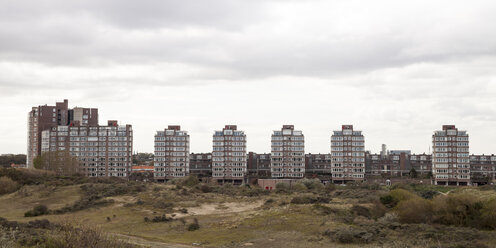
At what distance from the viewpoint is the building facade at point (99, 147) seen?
177 metres

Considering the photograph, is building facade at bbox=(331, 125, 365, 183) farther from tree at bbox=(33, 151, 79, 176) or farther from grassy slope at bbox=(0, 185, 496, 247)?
tree at bbox=(33, 151, 79, 176)

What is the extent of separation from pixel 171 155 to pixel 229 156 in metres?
21.3

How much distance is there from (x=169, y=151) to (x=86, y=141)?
32320 millimetres

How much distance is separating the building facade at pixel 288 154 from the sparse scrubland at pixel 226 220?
76.1m

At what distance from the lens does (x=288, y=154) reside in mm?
172250

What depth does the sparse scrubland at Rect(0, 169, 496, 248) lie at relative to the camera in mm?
42806

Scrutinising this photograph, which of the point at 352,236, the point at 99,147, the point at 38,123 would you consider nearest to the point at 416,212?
the point at 352,236

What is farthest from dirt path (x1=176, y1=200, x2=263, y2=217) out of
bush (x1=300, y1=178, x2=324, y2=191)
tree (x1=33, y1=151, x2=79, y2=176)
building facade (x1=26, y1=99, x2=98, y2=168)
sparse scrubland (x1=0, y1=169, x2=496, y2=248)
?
building facade (x1=26, y1=99, x2=98, y2=168)

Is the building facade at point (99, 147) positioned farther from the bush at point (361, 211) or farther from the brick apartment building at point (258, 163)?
the bush at point (361, 211)

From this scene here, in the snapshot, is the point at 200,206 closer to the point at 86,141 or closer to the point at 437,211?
the point at 437,211

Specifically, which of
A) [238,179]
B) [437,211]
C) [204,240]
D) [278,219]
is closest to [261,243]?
[204,240]

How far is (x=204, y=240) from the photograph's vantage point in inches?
2002

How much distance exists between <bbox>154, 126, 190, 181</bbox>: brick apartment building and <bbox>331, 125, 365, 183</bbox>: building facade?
5395cm

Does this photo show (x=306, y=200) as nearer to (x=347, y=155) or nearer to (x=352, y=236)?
(x=352, y=236)
